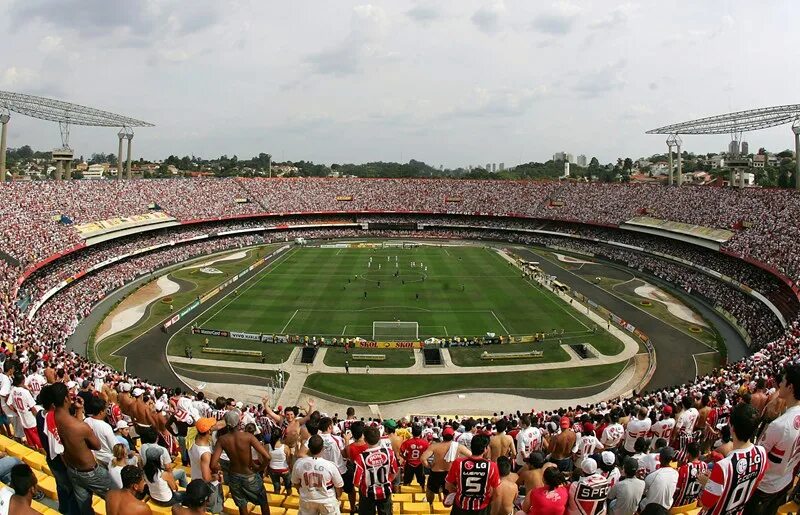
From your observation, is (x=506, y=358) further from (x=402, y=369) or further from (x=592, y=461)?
(x=592, y=461)

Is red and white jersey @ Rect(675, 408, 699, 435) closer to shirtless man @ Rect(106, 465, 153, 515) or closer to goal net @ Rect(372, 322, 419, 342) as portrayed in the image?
shirtless man @ Rect(106, 465, 153, 515)

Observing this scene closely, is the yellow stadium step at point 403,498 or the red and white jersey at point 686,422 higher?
the red and white jersey at point 686,422

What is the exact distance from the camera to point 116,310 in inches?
1854

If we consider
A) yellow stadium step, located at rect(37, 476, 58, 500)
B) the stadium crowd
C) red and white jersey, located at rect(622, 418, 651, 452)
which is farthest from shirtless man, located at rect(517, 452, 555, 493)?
yellow stadium step, located at rect(37, 476, 58, 500)

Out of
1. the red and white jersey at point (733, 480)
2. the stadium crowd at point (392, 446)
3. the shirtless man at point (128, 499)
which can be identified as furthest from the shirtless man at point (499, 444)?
the shirtless man at point (128, 499)

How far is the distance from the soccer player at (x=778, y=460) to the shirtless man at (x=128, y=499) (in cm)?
690

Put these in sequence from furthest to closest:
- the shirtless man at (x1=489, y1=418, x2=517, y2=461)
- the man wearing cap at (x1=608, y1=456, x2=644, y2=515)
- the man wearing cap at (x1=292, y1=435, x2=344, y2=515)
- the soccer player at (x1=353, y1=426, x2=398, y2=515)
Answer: the shirtless man at (x1=489, y1=418, x2=517, y2=461) < the soccer player at (x1=353, y1=426, x2=398, y2=515) < the man wearing cap at (x1=608, y1=456, x2=644, y2=515) < the man wearing cap at (x1=292, y1=435, x2=344, y2=515)

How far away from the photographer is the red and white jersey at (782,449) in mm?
6148

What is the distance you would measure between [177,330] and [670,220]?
56036 mm

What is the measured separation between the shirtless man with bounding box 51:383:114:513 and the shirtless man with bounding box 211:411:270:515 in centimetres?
165

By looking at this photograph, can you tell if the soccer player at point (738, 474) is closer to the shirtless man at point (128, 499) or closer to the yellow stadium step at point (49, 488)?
the shirtless man at point (128, 499)

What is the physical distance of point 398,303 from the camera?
49.9 metres

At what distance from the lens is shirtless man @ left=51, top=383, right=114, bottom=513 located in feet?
26.2

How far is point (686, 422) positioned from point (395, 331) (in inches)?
1161
